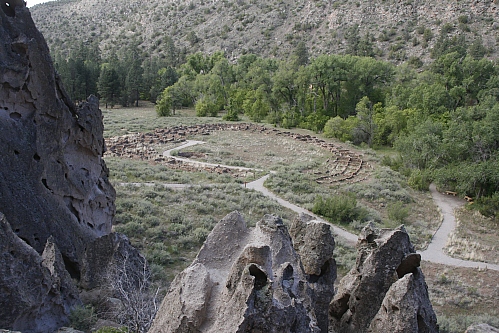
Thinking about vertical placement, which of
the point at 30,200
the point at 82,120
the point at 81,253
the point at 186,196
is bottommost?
the point at 186,196

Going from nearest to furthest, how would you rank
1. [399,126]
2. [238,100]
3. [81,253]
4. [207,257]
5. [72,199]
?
[207,257] → [81,253] → [72,199] → [399,126] → [238,100]

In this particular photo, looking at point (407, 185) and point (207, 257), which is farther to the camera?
point (407, 185)

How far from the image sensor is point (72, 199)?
12016 mm

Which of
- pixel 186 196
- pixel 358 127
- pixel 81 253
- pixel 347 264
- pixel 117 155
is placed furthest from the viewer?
pixel 358 127

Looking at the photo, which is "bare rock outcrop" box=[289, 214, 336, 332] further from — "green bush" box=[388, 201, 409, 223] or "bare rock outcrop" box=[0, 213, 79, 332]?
"green bush" box=[388, 201, 409, 223]

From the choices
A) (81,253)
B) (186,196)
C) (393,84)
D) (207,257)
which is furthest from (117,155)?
(393,84)

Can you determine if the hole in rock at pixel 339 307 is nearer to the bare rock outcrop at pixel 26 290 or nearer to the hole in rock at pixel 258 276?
the hole in rock at pixel 258 276

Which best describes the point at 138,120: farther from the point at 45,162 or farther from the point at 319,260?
the point at 319,260

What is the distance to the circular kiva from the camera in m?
34.5

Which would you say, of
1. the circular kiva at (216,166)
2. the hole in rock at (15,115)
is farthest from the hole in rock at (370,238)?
the circular kiva at (216,166)

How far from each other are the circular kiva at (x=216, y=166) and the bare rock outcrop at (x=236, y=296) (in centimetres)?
2661

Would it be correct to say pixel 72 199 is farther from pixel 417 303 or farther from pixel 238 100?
pixel 238 100

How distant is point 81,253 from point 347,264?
10.7 m

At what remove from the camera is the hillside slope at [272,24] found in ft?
251
